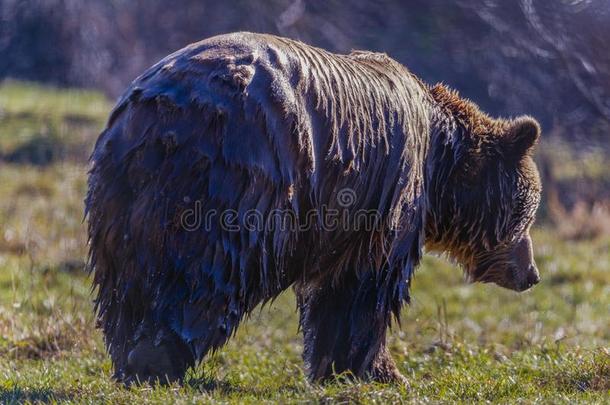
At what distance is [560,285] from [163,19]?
42.0 feet

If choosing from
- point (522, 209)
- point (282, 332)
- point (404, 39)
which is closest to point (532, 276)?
point (522, 209)

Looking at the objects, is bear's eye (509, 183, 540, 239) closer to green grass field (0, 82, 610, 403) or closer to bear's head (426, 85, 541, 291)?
bear's head (426, 85, 541, 291)

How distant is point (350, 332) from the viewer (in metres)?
7.06

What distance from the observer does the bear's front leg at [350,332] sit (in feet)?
23.1

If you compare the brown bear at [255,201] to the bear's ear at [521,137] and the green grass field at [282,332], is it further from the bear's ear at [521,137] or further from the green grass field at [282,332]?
the bear's ear at [521,137]

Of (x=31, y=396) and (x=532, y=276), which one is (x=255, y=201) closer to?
(x=31, y=396)

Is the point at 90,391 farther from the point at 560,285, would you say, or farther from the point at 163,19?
the point at 163,19

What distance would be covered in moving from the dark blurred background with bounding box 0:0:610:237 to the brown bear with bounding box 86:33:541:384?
14.1 feet

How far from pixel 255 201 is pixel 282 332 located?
495 cm

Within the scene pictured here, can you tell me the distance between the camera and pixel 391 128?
22.2ft

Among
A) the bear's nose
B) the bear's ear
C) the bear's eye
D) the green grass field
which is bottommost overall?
the green grass field

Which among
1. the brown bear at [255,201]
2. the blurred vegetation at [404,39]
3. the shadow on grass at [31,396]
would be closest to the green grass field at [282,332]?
the shadow on grass at [31,396]

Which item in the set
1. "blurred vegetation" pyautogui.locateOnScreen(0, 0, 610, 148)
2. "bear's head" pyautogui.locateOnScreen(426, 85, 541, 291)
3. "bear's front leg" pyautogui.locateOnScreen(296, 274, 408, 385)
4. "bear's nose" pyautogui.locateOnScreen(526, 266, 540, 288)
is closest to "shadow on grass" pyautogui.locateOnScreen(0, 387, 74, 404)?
"bear's front leg" pyautogui.locateOnScreen(296, 274, 408, 385)

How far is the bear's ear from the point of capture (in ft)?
26.6
